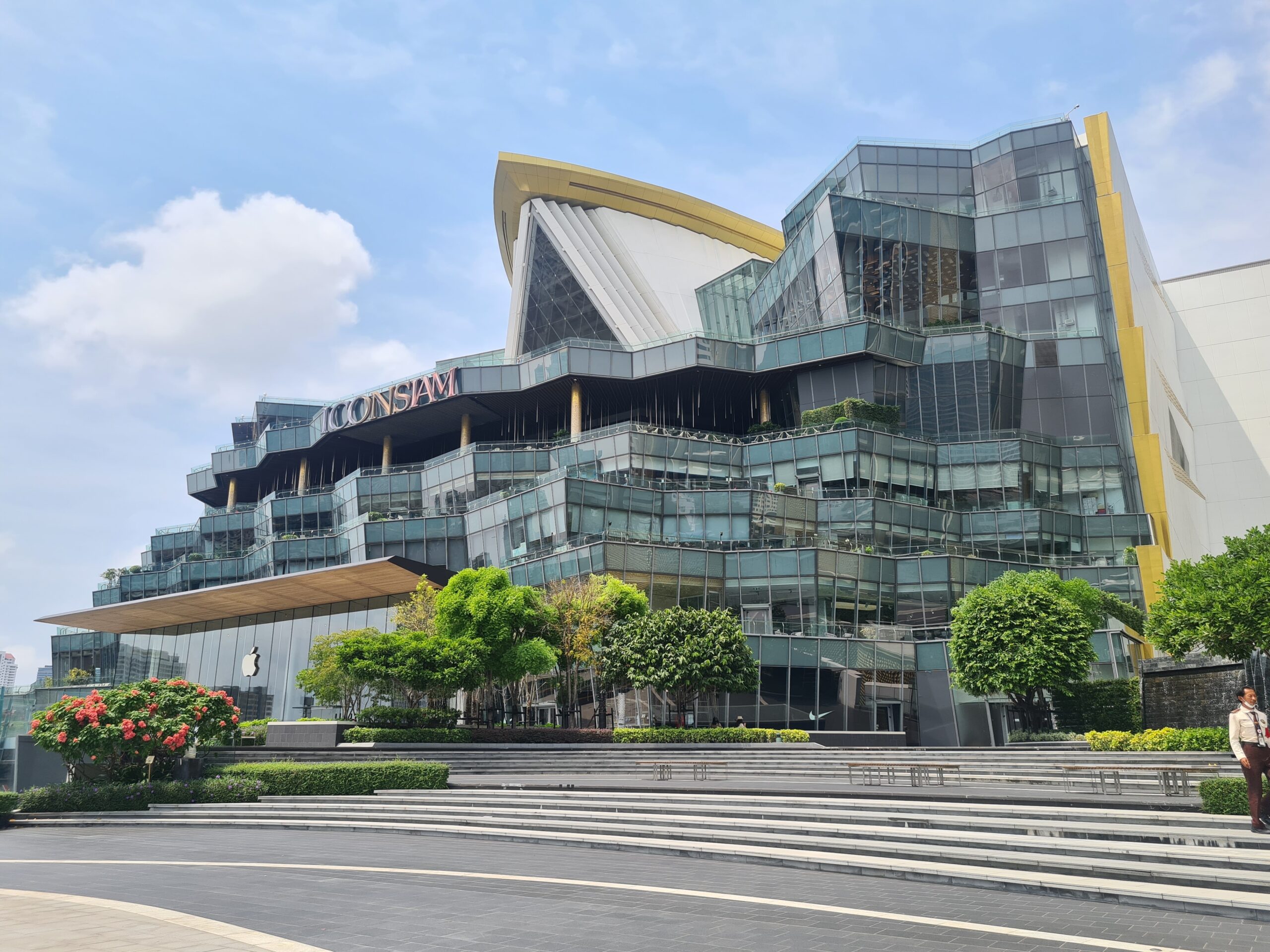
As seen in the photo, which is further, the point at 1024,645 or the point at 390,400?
the point at 390,400

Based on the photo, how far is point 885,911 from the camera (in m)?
10.9

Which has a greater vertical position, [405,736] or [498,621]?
[498,621]

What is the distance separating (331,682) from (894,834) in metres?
39.6

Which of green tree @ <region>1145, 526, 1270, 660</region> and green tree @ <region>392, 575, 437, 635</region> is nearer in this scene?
green tree @ <region>1145, 526, 1270, 660</region>

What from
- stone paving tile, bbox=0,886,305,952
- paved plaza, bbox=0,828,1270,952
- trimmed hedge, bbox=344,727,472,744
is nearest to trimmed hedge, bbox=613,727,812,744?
trimmed hedge, bbox=344,727,472,744

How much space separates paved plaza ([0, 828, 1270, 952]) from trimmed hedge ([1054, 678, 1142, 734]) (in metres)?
26.1

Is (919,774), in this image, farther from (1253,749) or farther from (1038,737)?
(1038,737)

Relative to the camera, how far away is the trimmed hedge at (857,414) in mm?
60500

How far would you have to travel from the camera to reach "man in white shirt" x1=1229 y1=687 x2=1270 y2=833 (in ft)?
41.6

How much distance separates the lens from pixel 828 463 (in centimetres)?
5831

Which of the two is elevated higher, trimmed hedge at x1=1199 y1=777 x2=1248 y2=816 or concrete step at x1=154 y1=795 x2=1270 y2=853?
trimmed hedge at x1=1199 y1=777 x2=1248 y2=816

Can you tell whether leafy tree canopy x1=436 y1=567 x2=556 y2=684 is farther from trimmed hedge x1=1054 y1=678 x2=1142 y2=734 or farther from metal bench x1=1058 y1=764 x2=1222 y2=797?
metal bench x1=1058 y1=764 x2=1222 y2=797

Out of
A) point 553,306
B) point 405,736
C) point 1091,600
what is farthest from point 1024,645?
point 553,306

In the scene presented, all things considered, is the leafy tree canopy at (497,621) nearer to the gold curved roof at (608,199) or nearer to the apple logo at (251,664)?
the apple logo at (251,664)
